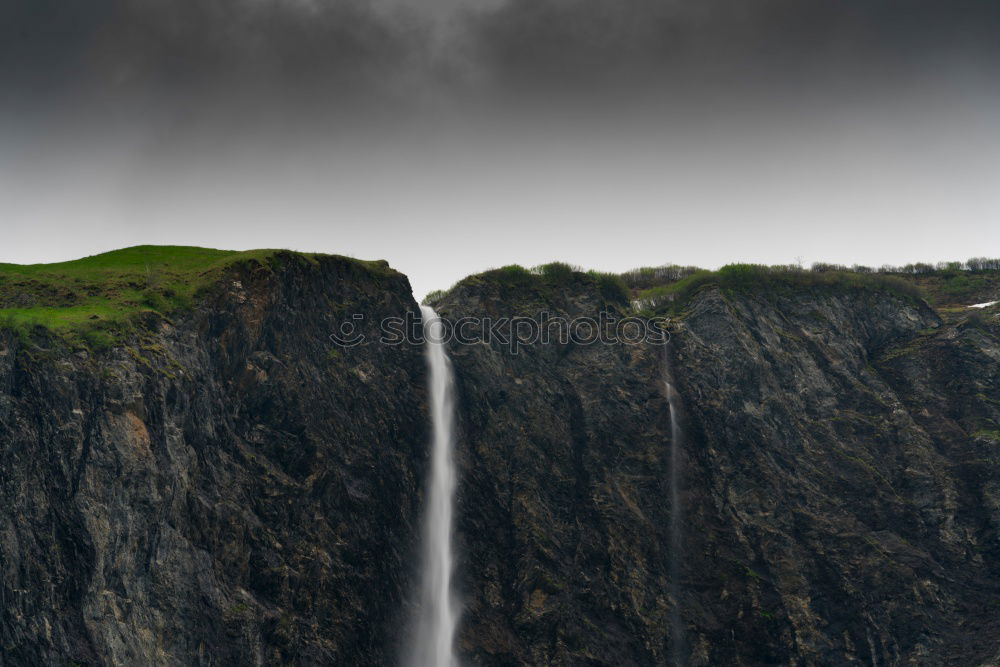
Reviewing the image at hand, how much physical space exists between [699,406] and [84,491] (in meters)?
35.5

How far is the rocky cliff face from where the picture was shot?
25.1 meters

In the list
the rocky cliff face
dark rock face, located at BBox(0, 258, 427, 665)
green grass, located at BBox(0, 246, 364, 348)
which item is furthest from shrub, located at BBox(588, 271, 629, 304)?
green grass, located at BBox(0, 246, 364, 348)

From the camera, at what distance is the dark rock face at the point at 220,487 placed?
76.1 feet

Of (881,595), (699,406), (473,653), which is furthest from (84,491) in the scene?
(881,595)

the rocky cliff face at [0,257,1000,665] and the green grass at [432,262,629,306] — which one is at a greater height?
the green grass at [432,262,629,306]

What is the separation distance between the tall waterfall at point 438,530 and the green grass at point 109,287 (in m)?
10.8

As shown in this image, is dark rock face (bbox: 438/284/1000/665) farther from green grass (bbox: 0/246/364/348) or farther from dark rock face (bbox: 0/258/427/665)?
green grass (bbox: 0/246/364/348)

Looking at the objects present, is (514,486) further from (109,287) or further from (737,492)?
(109,287)

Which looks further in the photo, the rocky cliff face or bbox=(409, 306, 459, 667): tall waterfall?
bbox=(409, 306, 459, 667): tall waterfall

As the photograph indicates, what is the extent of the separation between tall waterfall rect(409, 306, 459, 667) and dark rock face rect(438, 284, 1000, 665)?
38.3 inches

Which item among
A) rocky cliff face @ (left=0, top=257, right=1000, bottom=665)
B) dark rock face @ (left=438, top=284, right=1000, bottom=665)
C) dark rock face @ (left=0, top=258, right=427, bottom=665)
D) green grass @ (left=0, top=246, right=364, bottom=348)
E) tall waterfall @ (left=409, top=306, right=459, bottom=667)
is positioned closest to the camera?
dark rock face @ (left=0, top=258, right=427, bottom=665)

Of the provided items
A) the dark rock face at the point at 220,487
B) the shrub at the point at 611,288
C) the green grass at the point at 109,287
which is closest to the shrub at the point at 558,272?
the shrub at the point at 611,288

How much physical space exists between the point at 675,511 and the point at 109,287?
35059 mm

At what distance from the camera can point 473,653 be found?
3406 cm
